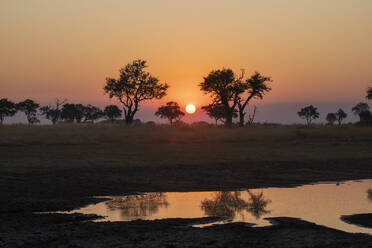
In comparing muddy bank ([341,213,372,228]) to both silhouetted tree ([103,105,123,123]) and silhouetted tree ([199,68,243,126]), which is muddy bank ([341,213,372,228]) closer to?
silhouetted tree ([199,68,243,126])

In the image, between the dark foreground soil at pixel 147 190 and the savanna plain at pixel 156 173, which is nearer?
the dark foreground soil at pixel 147 190

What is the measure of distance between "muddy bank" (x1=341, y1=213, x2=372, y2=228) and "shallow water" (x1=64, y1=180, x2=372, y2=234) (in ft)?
0.84

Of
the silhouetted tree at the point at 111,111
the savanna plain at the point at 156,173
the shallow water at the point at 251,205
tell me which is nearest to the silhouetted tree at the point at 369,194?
the shallow water at the point at 251,205

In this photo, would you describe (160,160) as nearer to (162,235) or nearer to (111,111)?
(162,235)

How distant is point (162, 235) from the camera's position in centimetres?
1272

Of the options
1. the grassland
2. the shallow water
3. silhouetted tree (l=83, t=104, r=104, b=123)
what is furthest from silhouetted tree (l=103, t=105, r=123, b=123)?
the shallow water

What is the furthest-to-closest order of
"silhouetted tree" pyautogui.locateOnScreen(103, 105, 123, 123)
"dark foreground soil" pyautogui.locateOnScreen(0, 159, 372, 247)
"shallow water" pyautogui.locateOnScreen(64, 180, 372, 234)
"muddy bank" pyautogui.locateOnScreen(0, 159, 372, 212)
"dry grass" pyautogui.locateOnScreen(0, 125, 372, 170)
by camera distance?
"silhouetted tree" pyautogui.locateOnScreen(103, 105, 123, 123) < "dry grass" pyautogui.locateOnScreen(0, 125, 372, 170) < "muddy bank" pyautogui.locateOnScreen(0, 159, 372, 212) < "shallow water" pyautogui.locateOnScreen(64, 180, 372, 234) < "dark foreground soil" pyautogui.locateOnScreen(0, 159, 372, 247)

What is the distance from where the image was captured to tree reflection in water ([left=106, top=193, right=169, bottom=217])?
55.0 ft

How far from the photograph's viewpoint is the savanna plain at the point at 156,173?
1248cm

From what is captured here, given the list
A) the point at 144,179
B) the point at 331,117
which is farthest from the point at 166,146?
the point at 331,117

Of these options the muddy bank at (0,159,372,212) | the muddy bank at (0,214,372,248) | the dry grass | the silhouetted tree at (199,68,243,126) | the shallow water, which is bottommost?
the muddy bank at (0,214,372,248)

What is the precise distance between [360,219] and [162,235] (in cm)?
610

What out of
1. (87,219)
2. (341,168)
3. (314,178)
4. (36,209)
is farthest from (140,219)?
(341,168)

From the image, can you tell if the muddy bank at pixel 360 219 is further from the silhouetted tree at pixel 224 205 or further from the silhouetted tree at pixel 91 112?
the silhouetted tree at pixel 91 112
